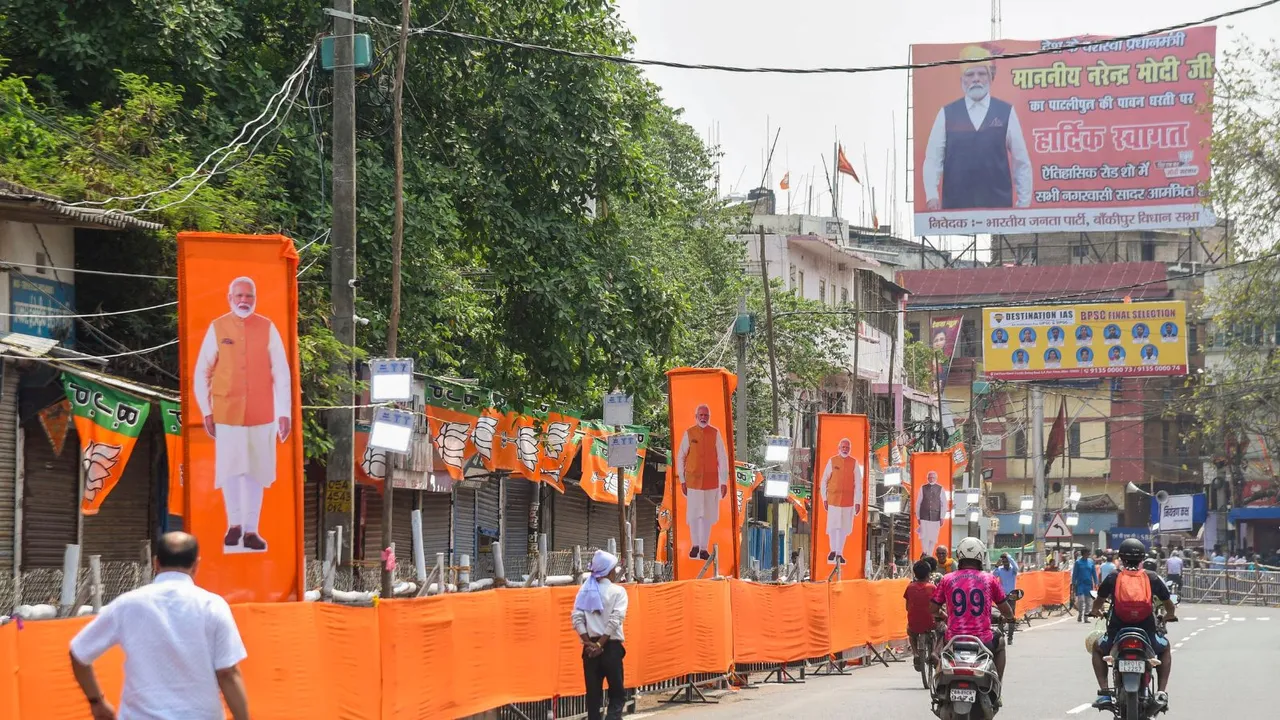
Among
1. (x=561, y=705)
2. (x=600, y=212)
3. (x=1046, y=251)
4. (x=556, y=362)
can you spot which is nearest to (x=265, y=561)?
(x=561, y=705)

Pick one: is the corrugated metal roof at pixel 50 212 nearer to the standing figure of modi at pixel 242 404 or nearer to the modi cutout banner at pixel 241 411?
the modi cutout banner at pixel 241 411

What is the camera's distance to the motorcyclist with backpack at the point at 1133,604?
1429 centimetres

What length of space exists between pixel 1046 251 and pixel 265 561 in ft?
244

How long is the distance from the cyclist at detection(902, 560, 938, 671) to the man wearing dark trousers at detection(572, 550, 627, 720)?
711cm

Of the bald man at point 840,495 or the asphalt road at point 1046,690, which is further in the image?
the bald man at point 840,495

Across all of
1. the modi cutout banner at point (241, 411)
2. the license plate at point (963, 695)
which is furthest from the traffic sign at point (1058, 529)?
the modi cutout banner at point (241, 411)

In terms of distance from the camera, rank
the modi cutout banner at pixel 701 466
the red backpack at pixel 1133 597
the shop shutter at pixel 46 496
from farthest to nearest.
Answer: the modi cutout banner at pixel 701 466 < the shop shutter at pixel 46 496 < the red backpack at pixel 1133 597

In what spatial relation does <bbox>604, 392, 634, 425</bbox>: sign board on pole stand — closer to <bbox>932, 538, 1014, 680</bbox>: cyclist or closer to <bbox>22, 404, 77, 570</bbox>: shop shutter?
<bbox>22, 404, 77, 570</bbox>: shop shutter

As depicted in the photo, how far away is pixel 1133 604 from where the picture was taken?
14273 mm

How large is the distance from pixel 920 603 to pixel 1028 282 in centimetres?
5727

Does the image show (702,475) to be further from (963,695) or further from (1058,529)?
(1058,529)

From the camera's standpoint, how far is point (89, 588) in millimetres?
11109

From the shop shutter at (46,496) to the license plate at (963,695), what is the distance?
893cm

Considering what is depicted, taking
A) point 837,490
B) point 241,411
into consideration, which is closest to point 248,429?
point 241,411
